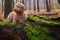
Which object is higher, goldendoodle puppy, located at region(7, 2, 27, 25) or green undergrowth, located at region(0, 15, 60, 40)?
goldendoodle puppy, located at region(7, 2, 27, 25)

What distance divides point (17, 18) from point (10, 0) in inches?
197

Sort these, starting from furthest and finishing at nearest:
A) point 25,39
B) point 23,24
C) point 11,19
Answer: point 11,19
point 23,24
point 25,39

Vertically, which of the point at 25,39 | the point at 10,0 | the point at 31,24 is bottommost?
the point at 25,39

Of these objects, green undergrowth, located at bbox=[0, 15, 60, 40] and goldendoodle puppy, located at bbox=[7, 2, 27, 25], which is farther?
goldendoodle puppy, located at bbox=[7, 2, 27, 25]

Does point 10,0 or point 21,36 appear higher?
point 10,0

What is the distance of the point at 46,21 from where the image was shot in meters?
7.26

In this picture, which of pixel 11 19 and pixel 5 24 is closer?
pixel 5 24

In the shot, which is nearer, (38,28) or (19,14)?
(38,28)

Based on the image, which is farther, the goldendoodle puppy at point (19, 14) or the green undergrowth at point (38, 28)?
the goldendoodle puppy at point (19, 14)

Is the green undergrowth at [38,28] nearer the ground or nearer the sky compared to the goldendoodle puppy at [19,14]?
nearer the ground

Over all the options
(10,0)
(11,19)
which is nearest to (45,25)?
(11,19)

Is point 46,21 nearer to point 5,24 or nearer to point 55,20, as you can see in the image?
point 55,20

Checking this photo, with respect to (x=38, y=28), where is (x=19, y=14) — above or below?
above

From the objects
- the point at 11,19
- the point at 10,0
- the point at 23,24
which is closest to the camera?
the point at 23,24
